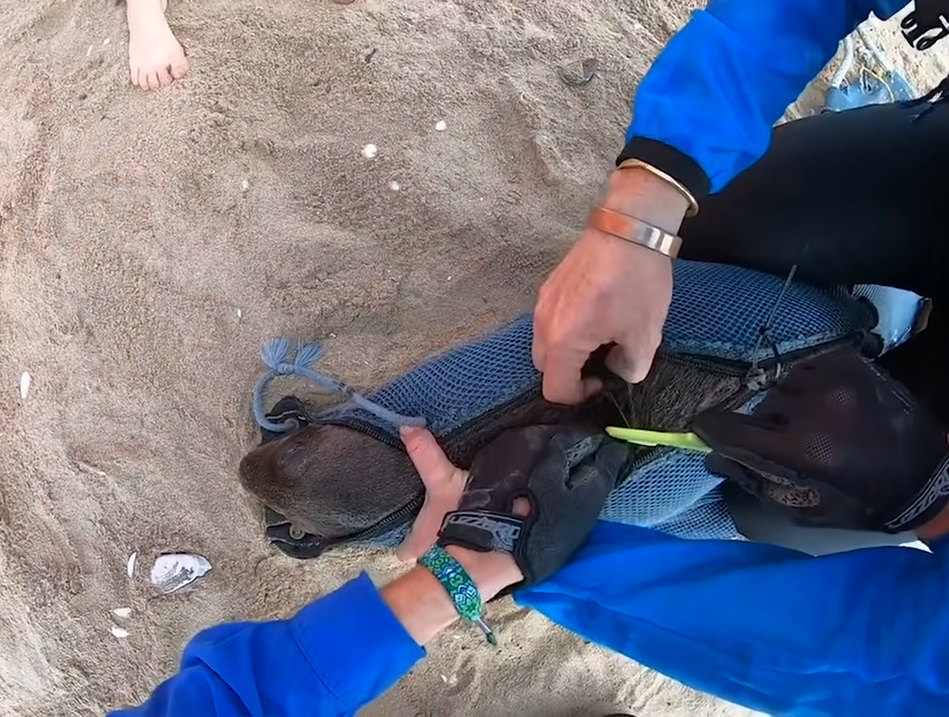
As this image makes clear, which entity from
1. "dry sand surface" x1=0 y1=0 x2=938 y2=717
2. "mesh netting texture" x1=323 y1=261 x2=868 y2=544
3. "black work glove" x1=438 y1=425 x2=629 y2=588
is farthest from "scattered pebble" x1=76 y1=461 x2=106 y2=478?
"black work glove" x1=438 y1=425 x2=629 y2=588

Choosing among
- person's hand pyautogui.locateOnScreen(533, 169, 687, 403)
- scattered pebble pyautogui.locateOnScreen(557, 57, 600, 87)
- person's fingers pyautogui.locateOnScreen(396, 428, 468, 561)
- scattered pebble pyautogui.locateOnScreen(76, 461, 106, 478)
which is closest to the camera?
person's hand pyautogui.locateOnScreen(533, 169, 687, 403)

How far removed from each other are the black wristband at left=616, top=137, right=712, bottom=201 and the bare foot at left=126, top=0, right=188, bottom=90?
69 centimetres

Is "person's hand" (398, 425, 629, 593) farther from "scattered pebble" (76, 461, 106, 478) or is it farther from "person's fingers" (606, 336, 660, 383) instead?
"scattered pebble" (76, 461, 106, 478)

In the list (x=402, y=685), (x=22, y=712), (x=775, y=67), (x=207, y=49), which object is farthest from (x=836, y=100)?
(x=22, y=712)

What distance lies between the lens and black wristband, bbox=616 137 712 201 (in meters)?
0.70

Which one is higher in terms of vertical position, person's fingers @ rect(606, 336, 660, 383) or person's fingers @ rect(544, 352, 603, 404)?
person's fingers @ rect(606, 336, 660, 383)

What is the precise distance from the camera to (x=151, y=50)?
109cm

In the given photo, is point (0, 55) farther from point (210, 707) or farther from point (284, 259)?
point (210, 707)

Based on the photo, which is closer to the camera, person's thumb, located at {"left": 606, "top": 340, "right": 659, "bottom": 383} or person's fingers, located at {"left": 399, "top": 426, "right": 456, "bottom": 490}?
person's thumb, located at {"left": 606, "top": 340, "right": 659, "bottom": 383}

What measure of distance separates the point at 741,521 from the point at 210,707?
0.57m

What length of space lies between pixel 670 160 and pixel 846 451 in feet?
0.89

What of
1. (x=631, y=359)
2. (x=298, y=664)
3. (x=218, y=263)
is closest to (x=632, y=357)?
(x=631, y=359)

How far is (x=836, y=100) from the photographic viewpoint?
130cm

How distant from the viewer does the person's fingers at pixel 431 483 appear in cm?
84
